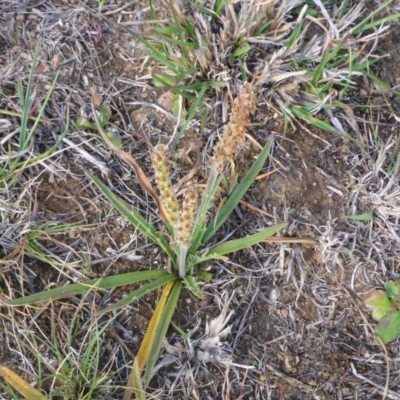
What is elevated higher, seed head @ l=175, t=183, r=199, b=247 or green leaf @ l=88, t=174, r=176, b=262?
seed head @ l=175, t=183, r=199, b=247

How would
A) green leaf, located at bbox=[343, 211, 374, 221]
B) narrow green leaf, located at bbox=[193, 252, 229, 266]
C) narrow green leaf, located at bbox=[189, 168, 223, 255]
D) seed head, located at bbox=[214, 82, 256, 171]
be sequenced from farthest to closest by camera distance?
green leaf, located at bbox=[343, 211, 374, 221] < narrow green leaf, located at bbox=[193, 252, 229, 266] < narrow green leaf, located at bbox=[189, 168, 223, 255] < seed head, located at bbox=[214, 82, 256, 171]

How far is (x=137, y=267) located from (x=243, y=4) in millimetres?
975

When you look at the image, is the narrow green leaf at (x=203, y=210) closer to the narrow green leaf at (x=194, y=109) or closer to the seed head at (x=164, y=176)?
the seed head at (x=164, y=176)

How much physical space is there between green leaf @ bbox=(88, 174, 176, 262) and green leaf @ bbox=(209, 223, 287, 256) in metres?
0.15

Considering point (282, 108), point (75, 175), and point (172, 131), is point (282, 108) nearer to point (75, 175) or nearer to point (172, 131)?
point (172, 131)

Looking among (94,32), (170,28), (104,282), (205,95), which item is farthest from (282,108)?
(104,282)

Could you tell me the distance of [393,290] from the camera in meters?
1.88

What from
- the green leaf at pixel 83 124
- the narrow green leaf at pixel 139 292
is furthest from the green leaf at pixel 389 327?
the green leaf at pixel 83 124

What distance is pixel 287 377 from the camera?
1.79 metres

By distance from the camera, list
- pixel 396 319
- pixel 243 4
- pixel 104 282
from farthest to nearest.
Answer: pixel 243 4, pixel 396 319, pixel 104 282

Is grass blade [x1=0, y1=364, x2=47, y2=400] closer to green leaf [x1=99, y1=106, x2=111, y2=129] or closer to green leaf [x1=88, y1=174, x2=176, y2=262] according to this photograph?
green leaf [x1=88, y1=174, x2=176, y2=262]

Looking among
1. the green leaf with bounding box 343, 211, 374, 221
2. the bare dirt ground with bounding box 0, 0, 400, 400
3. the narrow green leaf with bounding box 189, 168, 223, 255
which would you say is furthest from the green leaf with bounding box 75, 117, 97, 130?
the green leaf with bounding box 343, 211, 374, 221

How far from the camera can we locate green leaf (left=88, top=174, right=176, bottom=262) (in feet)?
5.79

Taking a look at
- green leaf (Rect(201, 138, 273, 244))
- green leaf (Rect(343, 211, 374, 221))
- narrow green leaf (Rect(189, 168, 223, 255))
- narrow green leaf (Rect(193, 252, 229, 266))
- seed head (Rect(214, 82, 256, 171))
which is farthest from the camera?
green leaf (Rect(343, 211, 374, 221))
